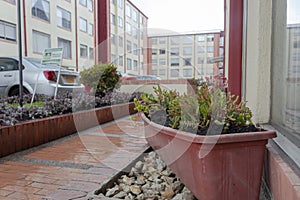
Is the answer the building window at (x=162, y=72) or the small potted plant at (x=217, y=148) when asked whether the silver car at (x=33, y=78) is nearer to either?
the building window at (x=162, y=72)

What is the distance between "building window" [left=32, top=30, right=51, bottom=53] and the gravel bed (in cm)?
1017

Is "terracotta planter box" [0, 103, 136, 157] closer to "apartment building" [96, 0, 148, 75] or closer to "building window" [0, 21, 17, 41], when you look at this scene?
"apartment building" [96, 0, 148, 75]

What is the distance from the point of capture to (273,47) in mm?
1479

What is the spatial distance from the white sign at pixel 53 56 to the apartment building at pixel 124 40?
0.82m

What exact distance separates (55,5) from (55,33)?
1481 mm

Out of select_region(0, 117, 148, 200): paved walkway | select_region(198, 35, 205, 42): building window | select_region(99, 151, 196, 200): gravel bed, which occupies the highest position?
select_region(198, 35, 205, 42): building window

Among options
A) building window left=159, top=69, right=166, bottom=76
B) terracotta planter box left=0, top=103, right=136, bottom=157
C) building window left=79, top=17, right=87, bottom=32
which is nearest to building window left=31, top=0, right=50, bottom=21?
building window left=79, top=17, right=87, bottom=32

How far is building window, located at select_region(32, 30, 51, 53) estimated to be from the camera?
10391 mm

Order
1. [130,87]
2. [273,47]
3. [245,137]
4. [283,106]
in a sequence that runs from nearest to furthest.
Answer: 1. [245,137]
2. [283,106]
3. [273,47]
4. [130,87]

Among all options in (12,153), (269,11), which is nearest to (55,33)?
(12,153)

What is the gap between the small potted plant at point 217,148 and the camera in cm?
102

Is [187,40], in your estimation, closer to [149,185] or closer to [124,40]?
[124,40]

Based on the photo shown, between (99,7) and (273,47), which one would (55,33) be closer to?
(99,7)

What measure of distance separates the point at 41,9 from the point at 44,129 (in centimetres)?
1038
